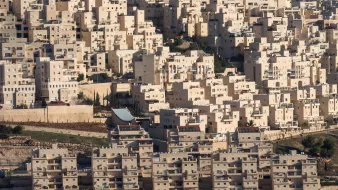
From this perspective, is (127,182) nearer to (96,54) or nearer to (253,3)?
(96,54)

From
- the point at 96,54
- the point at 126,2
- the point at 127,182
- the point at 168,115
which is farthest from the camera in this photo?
the point at 126,2

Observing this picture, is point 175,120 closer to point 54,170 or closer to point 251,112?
point 251,112

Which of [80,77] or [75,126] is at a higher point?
[80,77]

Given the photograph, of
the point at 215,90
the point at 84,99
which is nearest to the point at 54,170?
the point at 84,99

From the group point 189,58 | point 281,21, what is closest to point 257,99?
point 189,58

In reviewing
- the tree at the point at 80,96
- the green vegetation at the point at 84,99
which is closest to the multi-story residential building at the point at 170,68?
the green vegetation at the point at 84,99

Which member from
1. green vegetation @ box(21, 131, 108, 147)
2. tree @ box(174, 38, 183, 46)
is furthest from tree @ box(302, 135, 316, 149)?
tree @ box(174, 38, 183, 46)
